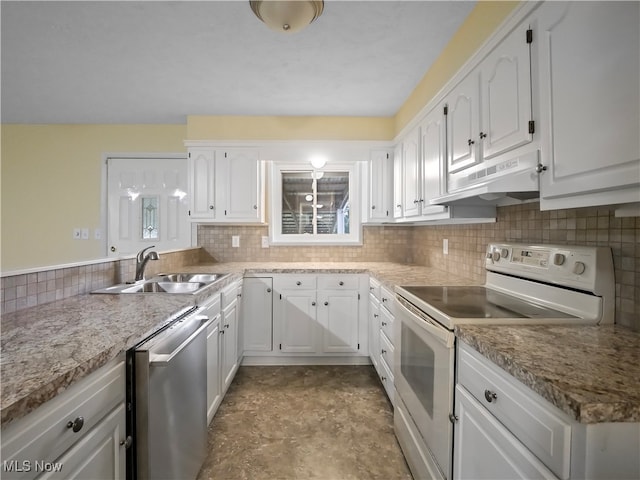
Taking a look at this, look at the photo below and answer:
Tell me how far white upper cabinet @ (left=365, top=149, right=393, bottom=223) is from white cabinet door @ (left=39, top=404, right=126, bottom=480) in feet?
8.00

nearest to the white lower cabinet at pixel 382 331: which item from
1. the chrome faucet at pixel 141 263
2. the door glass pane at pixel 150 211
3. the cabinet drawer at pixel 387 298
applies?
the cabinet drawer at pixel 387 298

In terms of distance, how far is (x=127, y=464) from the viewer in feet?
3.13

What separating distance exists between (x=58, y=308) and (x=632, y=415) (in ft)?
6.07

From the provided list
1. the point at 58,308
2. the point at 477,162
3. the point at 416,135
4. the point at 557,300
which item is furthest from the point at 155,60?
the point at 557,300

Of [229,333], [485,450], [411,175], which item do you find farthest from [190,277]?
[485,450]

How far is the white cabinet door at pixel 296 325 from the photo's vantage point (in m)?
2.63

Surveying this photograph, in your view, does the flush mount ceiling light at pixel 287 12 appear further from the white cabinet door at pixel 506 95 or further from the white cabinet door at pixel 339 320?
the white cabinet door at pixel 339 320

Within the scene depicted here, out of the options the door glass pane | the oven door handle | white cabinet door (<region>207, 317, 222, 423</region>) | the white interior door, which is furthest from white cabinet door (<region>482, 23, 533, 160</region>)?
the door glass pane

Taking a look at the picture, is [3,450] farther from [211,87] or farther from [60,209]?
[60,209]

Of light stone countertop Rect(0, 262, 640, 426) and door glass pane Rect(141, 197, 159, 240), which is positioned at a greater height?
door glass pane Rect(141, 197, 159, 240)

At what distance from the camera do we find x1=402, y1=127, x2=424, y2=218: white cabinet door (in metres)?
2.27

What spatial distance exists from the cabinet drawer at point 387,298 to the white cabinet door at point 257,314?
1.00 m

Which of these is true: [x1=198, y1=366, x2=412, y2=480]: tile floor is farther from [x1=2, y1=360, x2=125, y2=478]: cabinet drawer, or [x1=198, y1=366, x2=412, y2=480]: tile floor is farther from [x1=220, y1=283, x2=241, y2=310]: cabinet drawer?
[x1=2, y1=360, x2=125, y2=478]: cabinet drawer

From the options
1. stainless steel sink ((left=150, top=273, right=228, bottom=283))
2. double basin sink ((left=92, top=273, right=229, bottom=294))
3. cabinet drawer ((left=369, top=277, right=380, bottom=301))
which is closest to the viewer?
double basin sink ((left=92, top=273, right=229, bottom=294))
